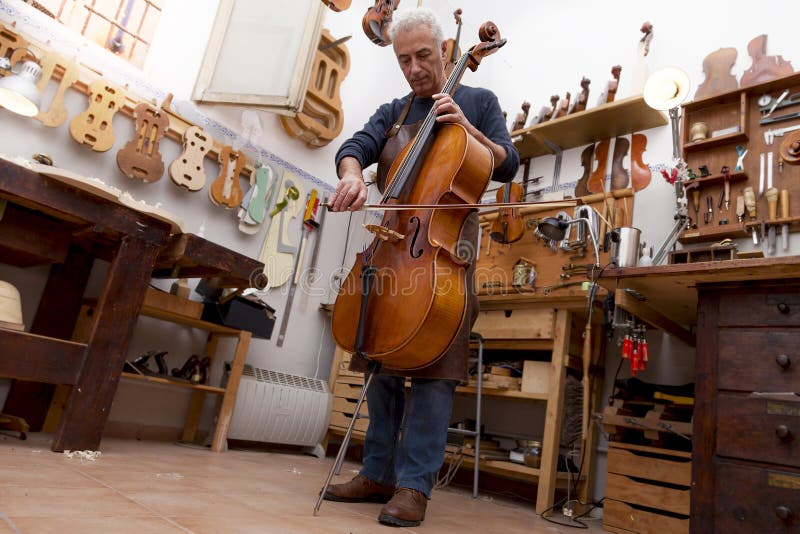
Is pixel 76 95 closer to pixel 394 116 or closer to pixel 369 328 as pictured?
pixel 394 116

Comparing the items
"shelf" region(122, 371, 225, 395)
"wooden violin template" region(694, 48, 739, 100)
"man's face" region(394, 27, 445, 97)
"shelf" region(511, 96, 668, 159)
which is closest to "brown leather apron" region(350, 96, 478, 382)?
"man's face" region(394, 27, 445, 97)

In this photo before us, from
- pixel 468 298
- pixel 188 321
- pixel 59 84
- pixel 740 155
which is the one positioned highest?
pixel 740 155

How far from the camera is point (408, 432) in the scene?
159cm

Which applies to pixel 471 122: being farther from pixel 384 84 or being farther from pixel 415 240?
pixel 384 84

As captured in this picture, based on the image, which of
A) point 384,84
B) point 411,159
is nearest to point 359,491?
point 411,159

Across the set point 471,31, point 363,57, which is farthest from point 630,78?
point 363,57

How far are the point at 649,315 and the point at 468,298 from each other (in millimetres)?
867

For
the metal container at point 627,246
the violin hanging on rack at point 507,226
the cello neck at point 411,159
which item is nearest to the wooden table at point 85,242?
the cello neck at point 411,159

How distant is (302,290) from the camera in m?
3.78

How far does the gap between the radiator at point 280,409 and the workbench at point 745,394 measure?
2069 millimetres

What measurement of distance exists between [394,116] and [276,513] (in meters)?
1.39

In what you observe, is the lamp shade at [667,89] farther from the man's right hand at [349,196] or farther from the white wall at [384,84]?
the man's right hand at [349,196]

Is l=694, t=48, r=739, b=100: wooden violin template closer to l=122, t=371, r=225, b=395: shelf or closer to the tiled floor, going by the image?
the tiled floor

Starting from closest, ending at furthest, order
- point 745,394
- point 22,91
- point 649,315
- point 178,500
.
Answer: point 178,500 → point 745,394 → point 649,315 → point 22,91
